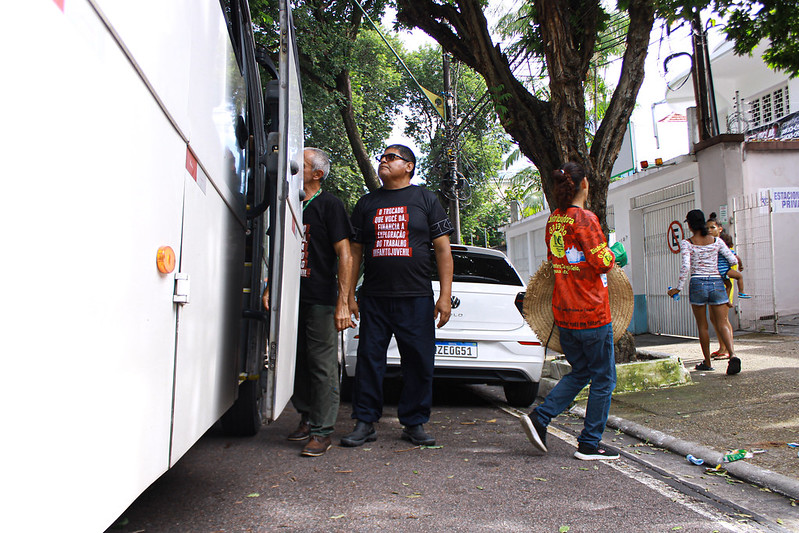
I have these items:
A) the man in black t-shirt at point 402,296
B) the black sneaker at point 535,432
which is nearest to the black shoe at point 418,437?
Result: the man in black t-shirt at point 402,296

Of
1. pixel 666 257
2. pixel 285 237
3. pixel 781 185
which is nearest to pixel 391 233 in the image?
pixel 285 237

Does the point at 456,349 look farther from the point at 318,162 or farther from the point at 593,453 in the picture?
the point at 318,162

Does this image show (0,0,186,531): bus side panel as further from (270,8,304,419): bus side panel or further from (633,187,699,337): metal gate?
(633,187,699,337): metal gate

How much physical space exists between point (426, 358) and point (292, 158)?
Result: 1.75m

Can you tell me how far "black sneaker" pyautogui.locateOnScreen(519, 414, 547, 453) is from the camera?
13.0 ft

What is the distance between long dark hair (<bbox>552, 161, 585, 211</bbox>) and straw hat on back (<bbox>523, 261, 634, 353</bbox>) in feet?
1.61

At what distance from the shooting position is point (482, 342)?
562cm

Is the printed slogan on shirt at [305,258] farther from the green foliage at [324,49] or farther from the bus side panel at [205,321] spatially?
the green foliage at [324,49]

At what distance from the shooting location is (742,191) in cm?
1052

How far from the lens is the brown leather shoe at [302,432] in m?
4.44

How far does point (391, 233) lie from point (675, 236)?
357 inches

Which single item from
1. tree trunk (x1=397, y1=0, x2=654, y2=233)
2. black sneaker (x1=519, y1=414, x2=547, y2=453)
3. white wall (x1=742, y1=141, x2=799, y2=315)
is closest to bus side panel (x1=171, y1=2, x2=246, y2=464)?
black sneaker (x1=519, y1=414, x2=547, y2=453)

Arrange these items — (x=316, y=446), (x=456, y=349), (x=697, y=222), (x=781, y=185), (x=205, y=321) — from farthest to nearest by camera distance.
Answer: (x=781, y=185) < (x=697, y=222) < (x=456, y=349) < (x=316, y=446) < (x=205, y=321)

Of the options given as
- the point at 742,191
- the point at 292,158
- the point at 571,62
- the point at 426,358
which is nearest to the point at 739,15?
the point at 571,62
